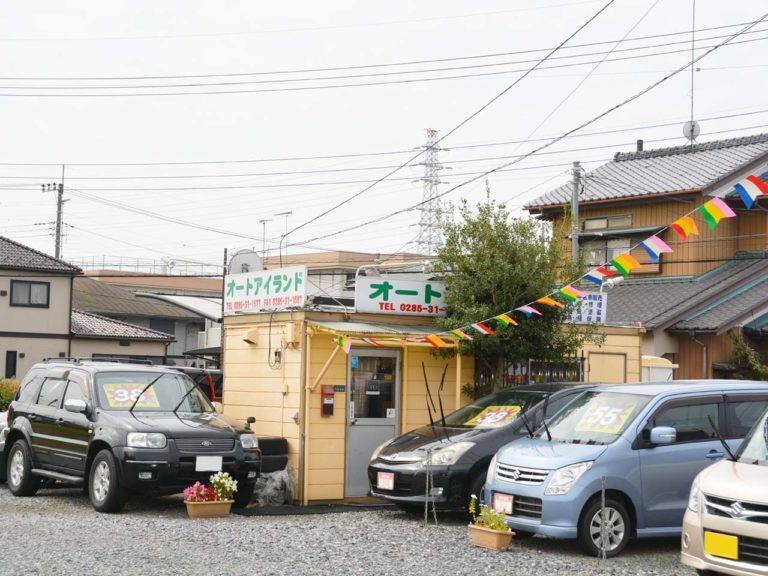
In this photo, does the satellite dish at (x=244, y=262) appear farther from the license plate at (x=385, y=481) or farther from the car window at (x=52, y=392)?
the license plate at (x=385, y=481)

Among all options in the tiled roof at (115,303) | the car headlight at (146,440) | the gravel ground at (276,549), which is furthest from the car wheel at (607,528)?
the tiled roof at (115,303)

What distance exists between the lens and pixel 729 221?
85.9 feet

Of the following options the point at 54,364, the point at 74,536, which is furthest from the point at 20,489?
the point at 74,536

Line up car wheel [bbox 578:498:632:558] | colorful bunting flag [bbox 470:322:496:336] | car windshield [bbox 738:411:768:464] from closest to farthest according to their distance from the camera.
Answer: car windshield [bbox 738:411:768:464] → car wheel [bbox 578:498:632:558] → colorful bunting flag [bbox 470:322:496:336]

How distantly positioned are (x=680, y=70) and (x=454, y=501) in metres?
8.09

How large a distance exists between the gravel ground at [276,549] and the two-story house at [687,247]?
13.6 m

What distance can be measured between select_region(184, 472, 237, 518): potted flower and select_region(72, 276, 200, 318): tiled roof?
36692 mm

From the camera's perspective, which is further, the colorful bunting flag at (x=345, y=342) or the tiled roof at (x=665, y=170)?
Answer: the tiled roof at (x=665, y=170)

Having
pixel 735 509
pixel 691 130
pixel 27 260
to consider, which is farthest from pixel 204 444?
pixel 27 260

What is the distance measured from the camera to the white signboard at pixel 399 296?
14055 mm

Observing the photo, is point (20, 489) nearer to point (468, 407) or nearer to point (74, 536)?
point (74, 536)

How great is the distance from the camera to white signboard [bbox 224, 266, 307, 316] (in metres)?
13.5

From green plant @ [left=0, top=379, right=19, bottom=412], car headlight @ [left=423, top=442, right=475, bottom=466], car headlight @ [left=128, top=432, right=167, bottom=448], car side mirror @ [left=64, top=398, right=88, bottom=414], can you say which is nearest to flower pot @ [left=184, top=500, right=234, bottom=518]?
car headlight @ [left=128, top=432, right=167, bottom=448]

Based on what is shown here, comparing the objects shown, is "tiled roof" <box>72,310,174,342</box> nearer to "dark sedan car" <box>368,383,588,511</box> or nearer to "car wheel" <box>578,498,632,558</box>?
"dark sedan car" <box>368,383,588,511</box>
